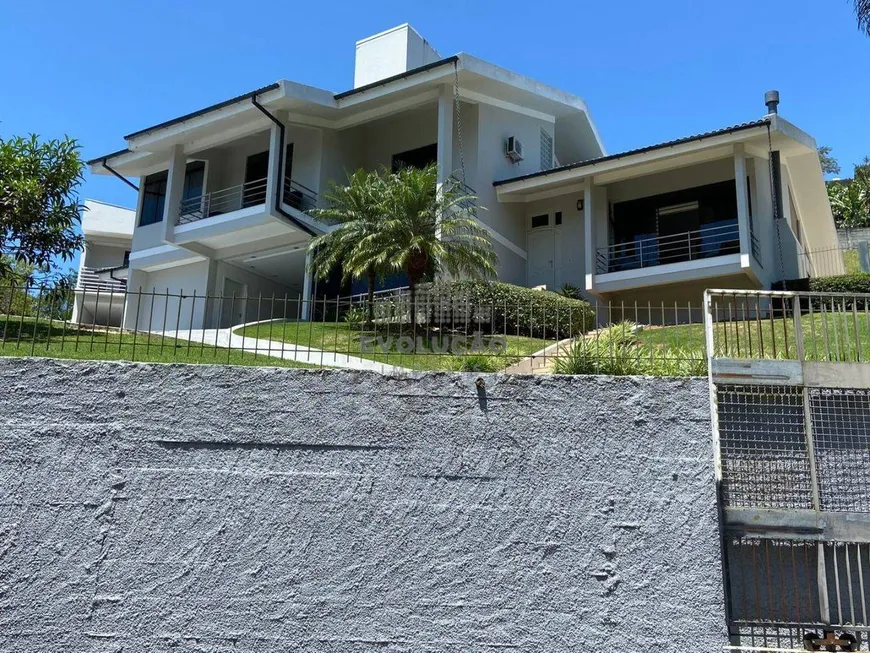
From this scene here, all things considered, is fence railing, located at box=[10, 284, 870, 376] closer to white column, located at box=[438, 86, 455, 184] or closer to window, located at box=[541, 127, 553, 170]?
white column, located at box=[438, 86, 455, 184]

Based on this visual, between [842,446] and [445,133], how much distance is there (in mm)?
12826

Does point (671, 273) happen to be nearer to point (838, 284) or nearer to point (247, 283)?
point (838, 284)

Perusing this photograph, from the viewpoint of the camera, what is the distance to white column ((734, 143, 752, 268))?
15.7m

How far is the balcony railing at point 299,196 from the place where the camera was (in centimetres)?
1984

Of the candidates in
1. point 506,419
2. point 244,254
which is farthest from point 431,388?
point 244,254

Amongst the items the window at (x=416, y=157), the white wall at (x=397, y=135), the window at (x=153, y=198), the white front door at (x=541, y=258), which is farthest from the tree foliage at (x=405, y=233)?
the window at (x=153, y=198)

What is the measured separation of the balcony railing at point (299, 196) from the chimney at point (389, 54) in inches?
133

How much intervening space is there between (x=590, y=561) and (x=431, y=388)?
195cm

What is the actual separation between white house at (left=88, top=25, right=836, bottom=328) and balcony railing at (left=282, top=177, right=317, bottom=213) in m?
0.04

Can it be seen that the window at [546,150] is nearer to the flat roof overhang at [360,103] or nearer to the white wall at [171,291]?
the flat roof overhang at [360,103]

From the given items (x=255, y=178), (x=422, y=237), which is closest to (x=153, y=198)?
(x=255, y=178)

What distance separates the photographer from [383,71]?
817 inches

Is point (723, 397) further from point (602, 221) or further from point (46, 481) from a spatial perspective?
point (602, 221)

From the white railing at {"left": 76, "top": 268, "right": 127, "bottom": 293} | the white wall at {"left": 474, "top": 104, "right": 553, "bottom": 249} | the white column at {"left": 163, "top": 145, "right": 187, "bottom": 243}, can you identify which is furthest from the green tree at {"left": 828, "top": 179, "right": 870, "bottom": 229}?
the white railing at {"left": 76, "top": 268, "right": 127, "bottom": 293}
